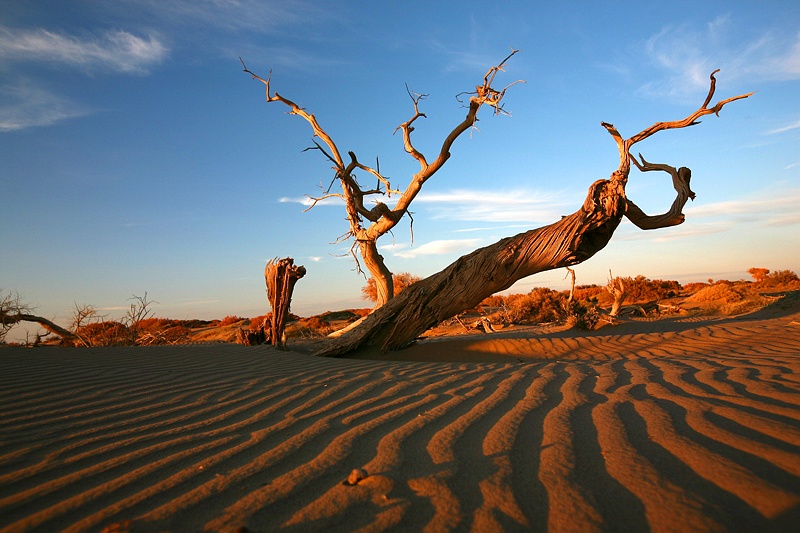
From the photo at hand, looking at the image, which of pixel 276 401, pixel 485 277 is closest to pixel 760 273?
pixel 485 277

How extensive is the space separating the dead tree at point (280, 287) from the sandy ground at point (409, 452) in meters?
3.99

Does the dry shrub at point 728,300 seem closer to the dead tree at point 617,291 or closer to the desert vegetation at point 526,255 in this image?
the dead tree at point 617,291

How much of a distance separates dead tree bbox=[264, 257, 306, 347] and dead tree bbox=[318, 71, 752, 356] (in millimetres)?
1532

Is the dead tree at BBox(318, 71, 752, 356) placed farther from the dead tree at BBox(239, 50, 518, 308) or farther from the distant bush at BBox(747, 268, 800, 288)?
the distant bush at BBox(747, 268, 800, 288)

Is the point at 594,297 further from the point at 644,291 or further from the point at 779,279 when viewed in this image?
the point at 779,279

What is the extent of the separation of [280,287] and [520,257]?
418cm

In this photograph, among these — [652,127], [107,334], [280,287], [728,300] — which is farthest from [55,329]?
[728,300]

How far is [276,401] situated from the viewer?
3086 mm

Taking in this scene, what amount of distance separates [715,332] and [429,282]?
4811mm

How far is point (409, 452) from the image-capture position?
2.02 metres

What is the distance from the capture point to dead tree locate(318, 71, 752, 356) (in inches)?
248

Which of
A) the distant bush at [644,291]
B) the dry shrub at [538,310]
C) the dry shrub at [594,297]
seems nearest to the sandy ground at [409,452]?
the dry shrub at [538,310]

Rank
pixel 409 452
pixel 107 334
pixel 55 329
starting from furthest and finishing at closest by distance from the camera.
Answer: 1. pixel 107 334
2. pixel 55 329
3. pixel 409 452

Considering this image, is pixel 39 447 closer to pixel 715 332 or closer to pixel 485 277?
pixel 485 277
